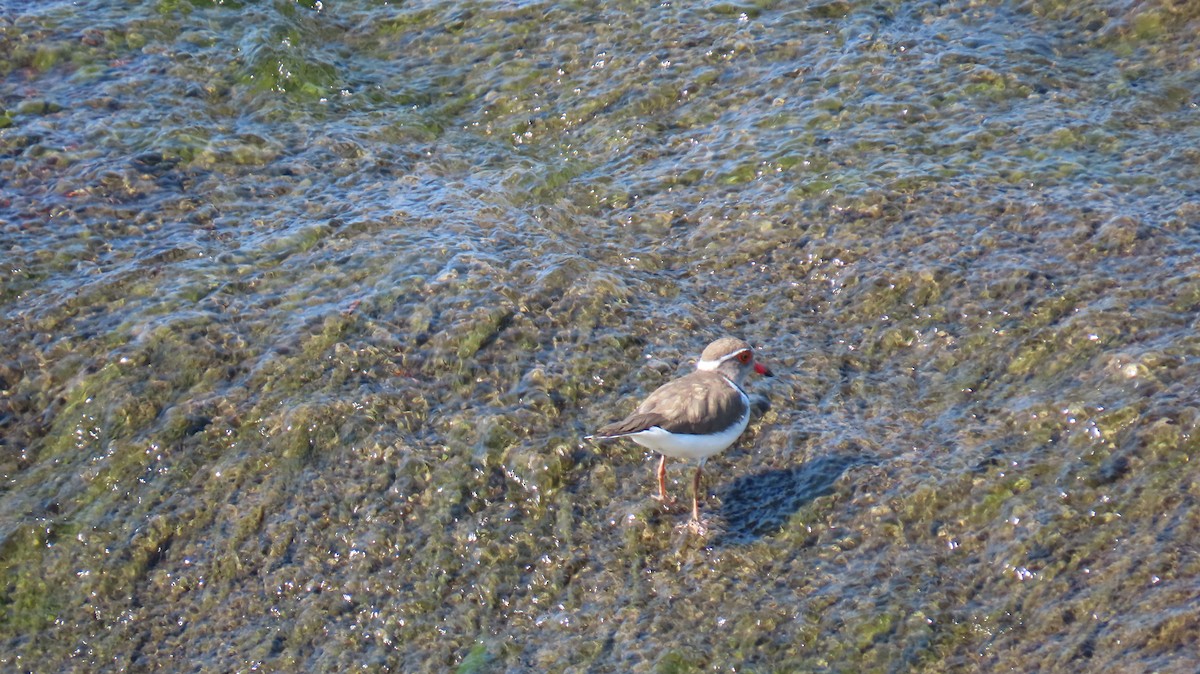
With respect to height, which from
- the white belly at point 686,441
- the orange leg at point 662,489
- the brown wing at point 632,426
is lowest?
the orange leg at point 662,489

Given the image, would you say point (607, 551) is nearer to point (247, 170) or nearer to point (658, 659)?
point (658, 659)

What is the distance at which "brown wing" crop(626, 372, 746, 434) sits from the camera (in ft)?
21.6

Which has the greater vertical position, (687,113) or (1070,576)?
(687,113)

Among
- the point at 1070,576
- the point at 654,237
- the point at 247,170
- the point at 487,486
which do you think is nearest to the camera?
the point at 1070,576

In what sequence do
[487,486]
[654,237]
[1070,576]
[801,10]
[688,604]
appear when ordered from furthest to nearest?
[801,10] → [654,237] → [487,486] → [688,604] → [1070,576]

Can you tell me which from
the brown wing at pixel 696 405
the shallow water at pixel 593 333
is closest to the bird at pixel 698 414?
→ the brown wing at pixel 696 405

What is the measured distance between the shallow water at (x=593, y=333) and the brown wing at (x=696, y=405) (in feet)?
2.00

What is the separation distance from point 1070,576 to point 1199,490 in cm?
92

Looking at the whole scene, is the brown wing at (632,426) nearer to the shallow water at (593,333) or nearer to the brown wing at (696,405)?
the brown wing at (696,405)

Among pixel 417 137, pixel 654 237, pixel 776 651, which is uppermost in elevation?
pixel 417 137

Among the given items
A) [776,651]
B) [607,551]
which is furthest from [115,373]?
[776,651]

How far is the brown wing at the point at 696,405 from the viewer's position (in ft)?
21.6

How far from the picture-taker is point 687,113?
1009cm

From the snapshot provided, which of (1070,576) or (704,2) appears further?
(704,2)
